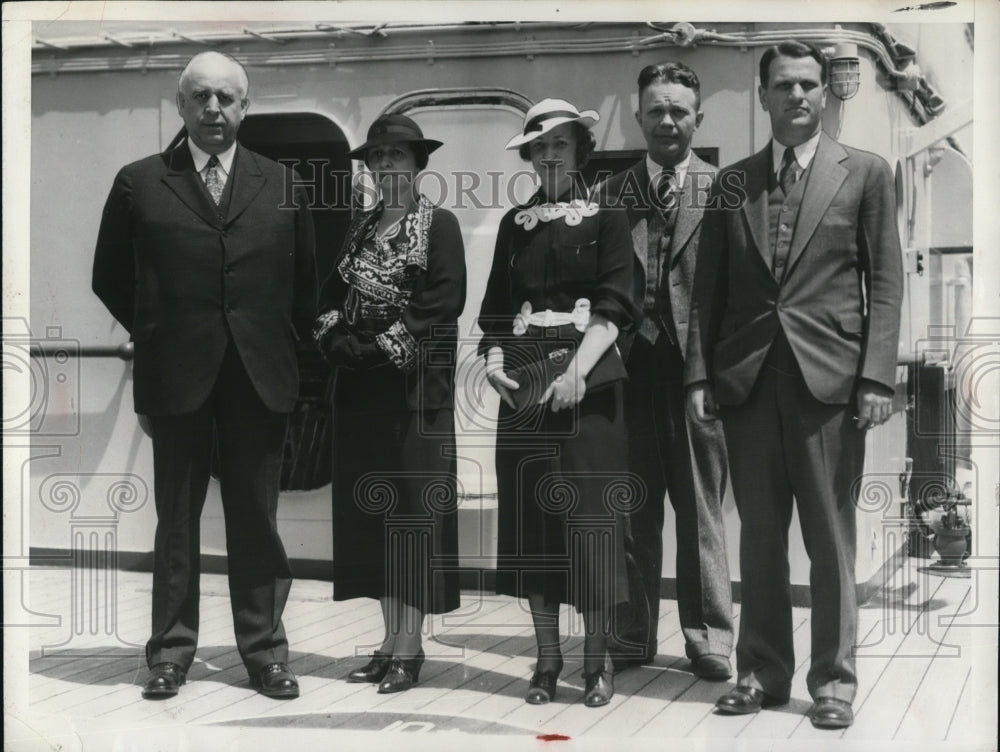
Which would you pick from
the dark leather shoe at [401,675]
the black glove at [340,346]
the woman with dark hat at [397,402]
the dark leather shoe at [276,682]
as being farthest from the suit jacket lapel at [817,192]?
the dark leather shoe at [276,682]

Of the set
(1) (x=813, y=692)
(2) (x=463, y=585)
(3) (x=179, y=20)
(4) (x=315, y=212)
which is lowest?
(1) (x=813, y=692)

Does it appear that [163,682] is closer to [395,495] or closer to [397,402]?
[395,495]

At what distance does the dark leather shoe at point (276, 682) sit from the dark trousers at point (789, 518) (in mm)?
1750

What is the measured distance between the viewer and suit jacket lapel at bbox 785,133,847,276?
4.21m

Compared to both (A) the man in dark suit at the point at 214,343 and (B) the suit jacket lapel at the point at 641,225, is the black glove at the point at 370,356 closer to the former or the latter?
(A) the man in dark suit at the point at 214,343

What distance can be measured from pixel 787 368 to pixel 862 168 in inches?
31.9

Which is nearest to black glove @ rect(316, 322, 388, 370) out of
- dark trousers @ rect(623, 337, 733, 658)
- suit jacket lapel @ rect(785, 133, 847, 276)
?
dark trousers @ rect(623, 337, 733, 658)

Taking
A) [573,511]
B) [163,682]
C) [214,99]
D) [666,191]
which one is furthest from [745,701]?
[214,99]

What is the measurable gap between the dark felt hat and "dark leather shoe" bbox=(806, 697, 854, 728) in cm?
265

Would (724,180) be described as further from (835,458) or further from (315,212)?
(315,212)

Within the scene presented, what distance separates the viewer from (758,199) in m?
4.36

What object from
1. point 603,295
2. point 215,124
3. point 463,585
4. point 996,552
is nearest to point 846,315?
point 603,295

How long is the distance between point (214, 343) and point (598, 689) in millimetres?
2013

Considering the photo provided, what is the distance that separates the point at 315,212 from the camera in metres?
4.66
